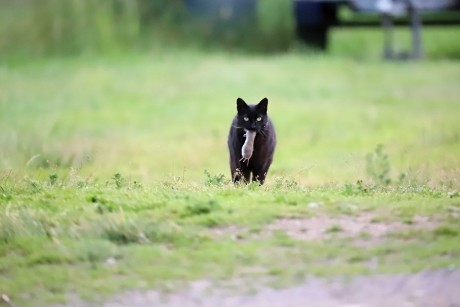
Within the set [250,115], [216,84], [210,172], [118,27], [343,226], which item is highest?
[118,27]

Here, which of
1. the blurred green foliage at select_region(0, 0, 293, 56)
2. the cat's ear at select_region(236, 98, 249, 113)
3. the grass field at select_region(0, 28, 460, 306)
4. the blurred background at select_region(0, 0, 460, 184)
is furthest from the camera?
the blurred green foliage at select_region(0, 0, 293, 56)

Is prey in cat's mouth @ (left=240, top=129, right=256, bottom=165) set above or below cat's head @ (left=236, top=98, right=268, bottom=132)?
below

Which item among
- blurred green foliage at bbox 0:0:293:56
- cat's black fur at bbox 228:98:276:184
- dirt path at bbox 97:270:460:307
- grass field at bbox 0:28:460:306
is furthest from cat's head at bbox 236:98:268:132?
blurred green foliage at bbox 0:0:293:56

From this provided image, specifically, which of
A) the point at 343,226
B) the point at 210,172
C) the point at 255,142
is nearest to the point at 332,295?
the point at 343,226

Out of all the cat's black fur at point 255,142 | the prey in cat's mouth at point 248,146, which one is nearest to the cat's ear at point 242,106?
the cat's black fur at point 255,142

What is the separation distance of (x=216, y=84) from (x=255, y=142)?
8230mm

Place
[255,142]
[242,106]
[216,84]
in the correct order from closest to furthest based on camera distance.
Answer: [242,106] → [255,142] → [216,84]

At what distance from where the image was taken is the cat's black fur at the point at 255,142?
8.76 metres

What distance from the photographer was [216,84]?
56.1 ft

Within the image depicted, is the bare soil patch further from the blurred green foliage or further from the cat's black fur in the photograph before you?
the blurred green foliage

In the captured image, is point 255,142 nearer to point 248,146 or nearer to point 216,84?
point 248,146

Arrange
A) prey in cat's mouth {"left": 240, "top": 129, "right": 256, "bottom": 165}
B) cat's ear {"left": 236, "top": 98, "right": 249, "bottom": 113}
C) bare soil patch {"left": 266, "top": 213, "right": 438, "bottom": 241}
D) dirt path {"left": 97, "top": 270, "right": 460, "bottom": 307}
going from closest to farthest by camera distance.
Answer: dirt path {"left": 97, "top": 270, "right": 460, "bottom": 307}, bare soil patch {"left": 266, "top": 213, "right": 438, "bottom": 241}, prey in cat's mouth {"left": 240, "top": 129, "right": 256, "bottom": 165}, cat's ear {"left": 236, "top": 98, "right": 249, "bottom": 113}

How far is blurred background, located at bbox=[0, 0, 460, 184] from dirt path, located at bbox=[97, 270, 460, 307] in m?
3.42

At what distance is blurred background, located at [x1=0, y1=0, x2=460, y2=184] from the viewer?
40.7ft
